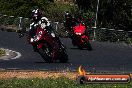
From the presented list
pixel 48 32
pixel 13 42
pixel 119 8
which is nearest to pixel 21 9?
pixel 119 8

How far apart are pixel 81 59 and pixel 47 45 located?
187 cm

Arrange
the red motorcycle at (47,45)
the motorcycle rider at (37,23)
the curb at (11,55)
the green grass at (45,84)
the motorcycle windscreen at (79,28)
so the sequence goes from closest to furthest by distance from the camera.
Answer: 1. the green grass at (45,84)
2. the red motorcycle at (47,45)
3. the motorcycle rider at (37,23)
4. the curb at (11,55)
5. the motorcycle windscreen at (79,28)

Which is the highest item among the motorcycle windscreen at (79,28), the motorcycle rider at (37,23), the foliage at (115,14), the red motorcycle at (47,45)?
the motorcycle rider at (37,23)

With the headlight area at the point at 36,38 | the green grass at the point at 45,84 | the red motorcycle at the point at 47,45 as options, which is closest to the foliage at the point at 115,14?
the red motorcycle at the point at 47,45

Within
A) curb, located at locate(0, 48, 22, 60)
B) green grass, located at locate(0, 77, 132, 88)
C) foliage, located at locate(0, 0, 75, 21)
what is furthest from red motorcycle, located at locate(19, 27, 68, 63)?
foliage, located at locate(0, 0, 75, 21)

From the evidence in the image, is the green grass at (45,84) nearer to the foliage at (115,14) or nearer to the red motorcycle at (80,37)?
the red motorcycle at (80,37)

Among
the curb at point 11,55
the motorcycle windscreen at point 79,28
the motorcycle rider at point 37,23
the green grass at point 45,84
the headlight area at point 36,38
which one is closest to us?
the green grass at point 45,84

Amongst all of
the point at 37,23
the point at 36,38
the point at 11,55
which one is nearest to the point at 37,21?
the point at 37,23

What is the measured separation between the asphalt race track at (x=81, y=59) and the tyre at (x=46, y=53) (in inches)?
10.2

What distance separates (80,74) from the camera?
11.6 m

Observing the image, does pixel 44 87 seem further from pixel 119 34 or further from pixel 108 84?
pixel 119 34

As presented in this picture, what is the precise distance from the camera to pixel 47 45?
61.5 feet

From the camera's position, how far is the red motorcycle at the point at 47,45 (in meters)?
18.4

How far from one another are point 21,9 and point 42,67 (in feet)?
65.3
